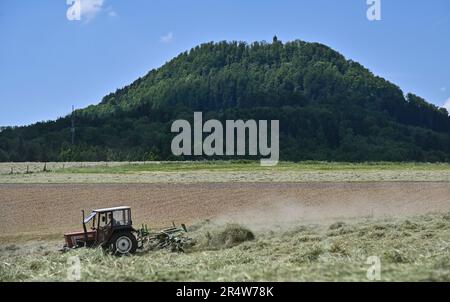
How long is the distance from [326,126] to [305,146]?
16269 mm

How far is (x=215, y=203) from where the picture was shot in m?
34.3

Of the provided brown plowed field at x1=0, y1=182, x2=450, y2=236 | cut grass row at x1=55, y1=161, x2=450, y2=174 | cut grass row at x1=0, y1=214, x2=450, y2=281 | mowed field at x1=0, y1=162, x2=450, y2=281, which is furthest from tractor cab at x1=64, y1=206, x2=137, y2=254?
cut grass row at x1=55, y1=161, x2=450, y2=174

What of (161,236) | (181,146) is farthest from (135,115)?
(161,236)

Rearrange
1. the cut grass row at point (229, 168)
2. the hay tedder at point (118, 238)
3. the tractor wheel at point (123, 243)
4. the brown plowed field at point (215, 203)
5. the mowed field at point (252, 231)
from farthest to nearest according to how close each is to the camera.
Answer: the cut grass row at point (229, 168)
the brown plowed field at point (215, 203)
the hay tedder at point (118, 238)
the tractor wheel at point (123, 243)
the mowed field at point (252, 231)

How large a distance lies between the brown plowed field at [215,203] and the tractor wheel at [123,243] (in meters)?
8.02

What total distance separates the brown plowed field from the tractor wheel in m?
8.02

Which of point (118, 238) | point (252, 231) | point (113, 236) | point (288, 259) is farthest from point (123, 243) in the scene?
point (288, 259)

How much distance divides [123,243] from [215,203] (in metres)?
17.0

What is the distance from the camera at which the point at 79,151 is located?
12150 cm

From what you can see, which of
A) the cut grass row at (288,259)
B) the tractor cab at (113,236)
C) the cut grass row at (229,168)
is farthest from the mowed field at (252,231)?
the cut grass row at (229,168)

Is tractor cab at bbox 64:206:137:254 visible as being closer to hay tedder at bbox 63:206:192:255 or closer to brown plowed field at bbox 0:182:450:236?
hay tedder at bbox 63:206:192:255

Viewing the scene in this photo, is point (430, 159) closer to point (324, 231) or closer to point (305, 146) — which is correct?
point (305, 146)

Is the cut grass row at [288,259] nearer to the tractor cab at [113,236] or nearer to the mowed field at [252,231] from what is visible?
the mowed field at [252,231]

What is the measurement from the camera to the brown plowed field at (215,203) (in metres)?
27.4
